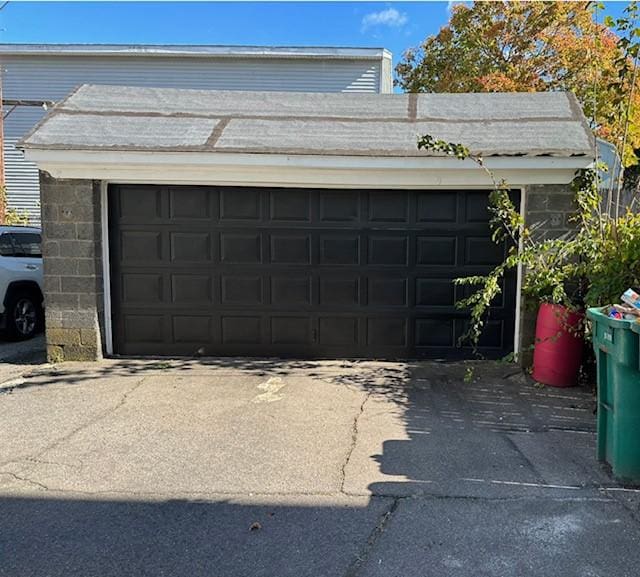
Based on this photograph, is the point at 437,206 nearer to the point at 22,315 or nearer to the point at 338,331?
the point at 338,331

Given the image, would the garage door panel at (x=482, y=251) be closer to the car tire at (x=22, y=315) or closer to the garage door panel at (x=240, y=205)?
the garage door panel at (x=240, y=205)

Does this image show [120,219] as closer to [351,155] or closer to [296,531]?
[351,155]

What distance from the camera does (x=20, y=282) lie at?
8.17m

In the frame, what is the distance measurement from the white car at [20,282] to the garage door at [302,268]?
2273mm

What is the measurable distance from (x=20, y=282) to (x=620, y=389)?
26.3ft

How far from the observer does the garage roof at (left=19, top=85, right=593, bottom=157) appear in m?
6.26

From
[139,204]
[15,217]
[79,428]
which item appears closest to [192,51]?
[15,217]

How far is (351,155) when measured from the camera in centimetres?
618

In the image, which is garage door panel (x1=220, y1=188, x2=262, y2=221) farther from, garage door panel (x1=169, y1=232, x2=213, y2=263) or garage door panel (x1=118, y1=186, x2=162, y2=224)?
garage door panel (x1=118, y1=186, x2=162, y2=224)

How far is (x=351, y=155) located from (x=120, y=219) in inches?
118

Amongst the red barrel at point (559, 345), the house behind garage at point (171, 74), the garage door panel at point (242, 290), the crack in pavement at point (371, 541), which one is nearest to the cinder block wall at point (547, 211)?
the red barrel at point (559, 345)

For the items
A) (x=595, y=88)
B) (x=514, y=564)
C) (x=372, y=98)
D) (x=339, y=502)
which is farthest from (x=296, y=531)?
(x=372, y=98)

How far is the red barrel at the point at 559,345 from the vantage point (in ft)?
18.4

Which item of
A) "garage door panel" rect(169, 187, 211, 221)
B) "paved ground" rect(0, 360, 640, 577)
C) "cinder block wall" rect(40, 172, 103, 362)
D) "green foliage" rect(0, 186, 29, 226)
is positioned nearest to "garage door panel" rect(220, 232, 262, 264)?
"garage door panel" rect(169, 187, 211, 221)
